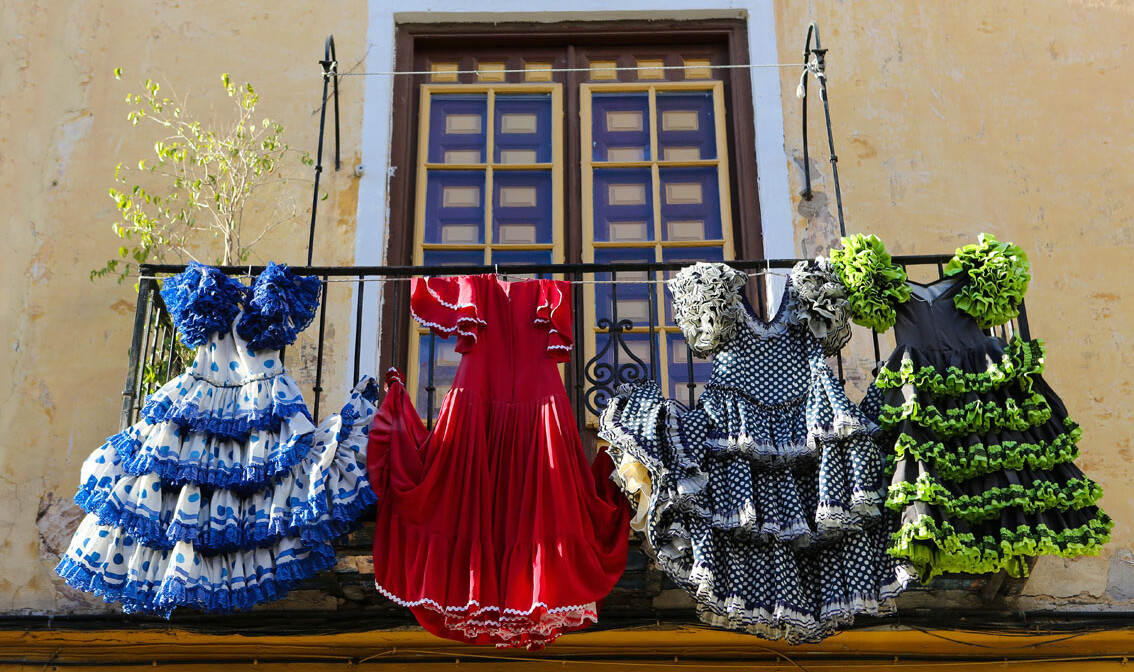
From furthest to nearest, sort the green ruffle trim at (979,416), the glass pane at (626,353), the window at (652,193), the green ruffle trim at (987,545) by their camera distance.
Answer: the window at (652,193), the glass pane at (626,353), the green ruffle trim at (979,416), the green ruffle trim at (987,545)

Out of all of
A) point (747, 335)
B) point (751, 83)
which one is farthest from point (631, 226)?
point (747, 335)

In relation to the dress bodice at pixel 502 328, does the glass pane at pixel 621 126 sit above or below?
above

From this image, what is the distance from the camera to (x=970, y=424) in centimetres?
510

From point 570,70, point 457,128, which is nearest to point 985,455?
point 570,70

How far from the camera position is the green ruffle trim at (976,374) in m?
5.19

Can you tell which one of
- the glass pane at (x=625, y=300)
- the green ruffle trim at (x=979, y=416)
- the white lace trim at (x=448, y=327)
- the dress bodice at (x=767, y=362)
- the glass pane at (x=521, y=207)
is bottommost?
the green ruffle trim at (x=979, y=416)

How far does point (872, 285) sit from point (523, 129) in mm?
2399

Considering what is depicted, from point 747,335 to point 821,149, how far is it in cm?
185

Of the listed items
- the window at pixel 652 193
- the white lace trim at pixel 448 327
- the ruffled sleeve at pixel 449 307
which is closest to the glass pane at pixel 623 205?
the window at pixel 652 193

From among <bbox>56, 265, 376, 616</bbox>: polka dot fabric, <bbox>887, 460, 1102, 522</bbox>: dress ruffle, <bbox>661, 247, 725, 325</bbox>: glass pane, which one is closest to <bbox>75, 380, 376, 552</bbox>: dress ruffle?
<bbox>56, 265, 376, 616</bbox>: polka dot fabric

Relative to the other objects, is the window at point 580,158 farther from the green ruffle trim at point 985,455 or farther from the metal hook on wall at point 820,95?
the green ruffle trim at point 985,455

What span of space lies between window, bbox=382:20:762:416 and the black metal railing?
3 centimetres

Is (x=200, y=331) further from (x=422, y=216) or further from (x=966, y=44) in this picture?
(x=966, y=44)

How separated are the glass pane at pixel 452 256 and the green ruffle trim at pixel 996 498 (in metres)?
2.63
